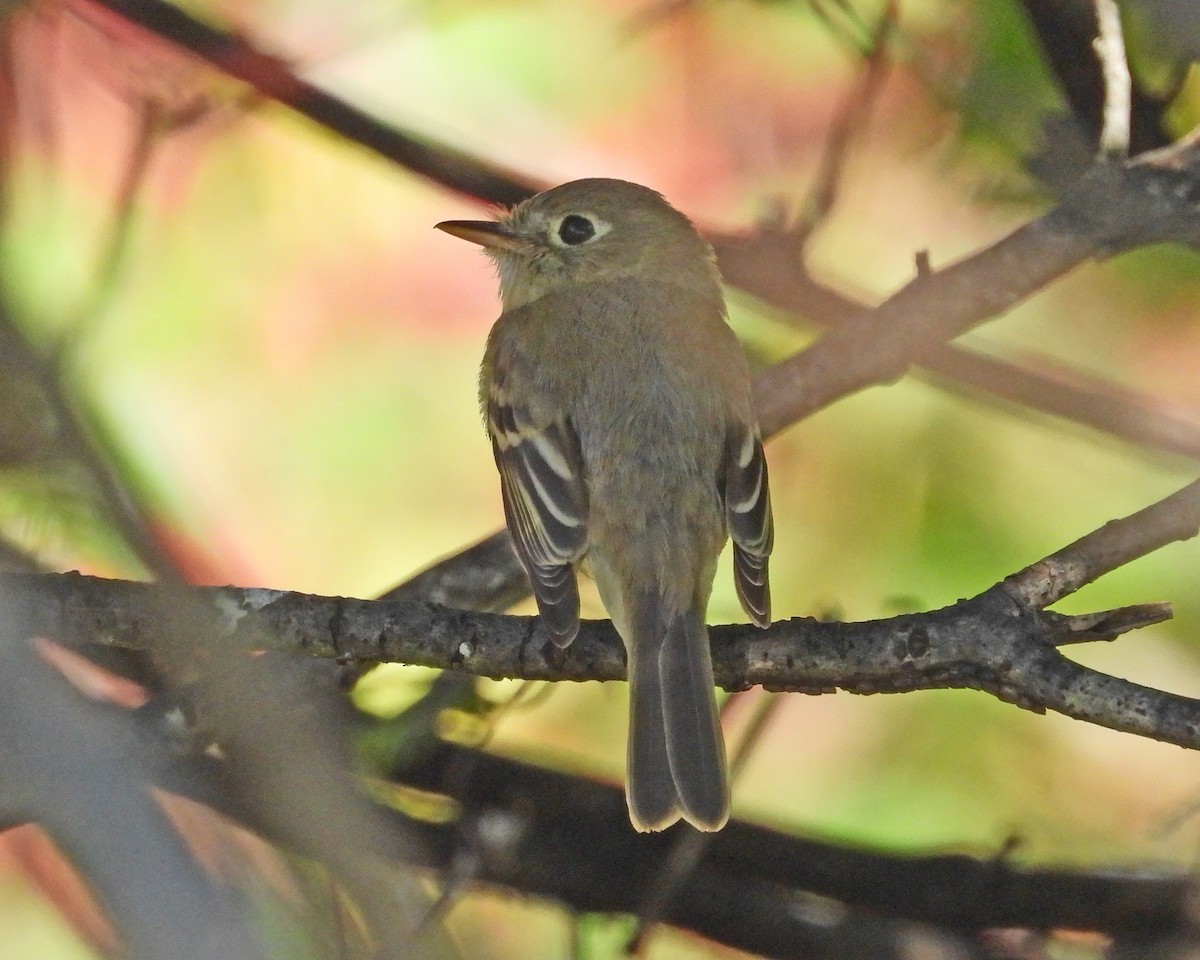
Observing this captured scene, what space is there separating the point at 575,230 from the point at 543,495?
113cm

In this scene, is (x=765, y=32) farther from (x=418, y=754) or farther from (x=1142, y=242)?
(x=418, y=754)

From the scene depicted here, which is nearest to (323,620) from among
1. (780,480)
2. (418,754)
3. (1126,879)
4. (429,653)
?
(429,653)

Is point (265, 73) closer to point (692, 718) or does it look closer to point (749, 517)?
point (749, 517)

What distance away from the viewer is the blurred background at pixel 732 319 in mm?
3602

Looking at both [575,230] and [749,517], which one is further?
[575,230]

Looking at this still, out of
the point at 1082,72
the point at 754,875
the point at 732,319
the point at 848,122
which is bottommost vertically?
the point at 754,875

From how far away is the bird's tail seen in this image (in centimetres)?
283

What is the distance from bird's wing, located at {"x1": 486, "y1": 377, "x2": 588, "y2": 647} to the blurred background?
1.29ft

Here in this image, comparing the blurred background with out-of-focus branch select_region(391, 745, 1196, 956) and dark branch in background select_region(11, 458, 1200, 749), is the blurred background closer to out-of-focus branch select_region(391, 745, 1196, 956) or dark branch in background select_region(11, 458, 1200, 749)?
out-of-focus branch select_region(391, 745, 1196, 956)

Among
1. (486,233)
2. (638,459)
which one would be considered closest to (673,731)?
(638,459)

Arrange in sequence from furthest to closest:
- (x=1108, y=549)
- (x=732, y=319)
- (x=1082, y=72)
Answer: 1. (x=732, y=319)
2. (x=1082, y=72)
3. (x=1108, y=549)

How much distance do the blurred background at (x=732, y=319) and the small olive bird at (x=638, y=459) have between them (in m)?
0.26

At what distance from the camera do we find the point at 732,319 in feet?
14.8

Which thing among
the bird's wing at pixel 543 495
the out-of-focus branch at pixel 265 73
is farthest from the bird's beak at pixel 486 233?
the bird's wing at pixel 543 495
